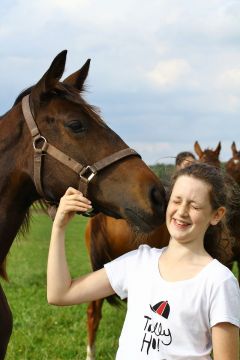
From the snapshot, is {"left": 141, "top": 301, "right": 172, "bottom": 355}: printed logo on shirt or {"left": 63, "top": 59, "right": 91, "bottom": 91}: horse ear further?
{"left": 63, "top": 59, "right": 91, "bottom": 91}: horse ear

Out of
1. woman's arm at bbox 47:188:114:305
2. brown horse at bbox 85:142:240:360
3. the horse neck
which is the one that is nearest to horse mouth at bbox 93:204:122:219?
the horse neck

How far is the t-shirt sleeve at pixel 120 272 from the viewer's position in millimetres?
2533

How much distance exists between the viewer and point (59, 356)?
19.6ft

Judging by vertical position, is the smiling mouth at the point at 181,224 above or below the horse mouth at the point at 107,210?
below

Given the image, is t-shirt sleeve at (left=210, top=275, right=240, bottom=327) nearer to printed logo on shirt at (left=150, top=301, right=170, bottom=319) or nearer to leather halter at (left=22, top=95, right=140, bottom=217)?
printed logo on shirt at (left=150, top=301, right=170, bottom=319)

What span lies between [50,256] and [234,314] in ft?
2.69

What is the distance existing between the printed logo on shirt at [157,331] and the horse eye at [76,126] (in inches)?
45.0

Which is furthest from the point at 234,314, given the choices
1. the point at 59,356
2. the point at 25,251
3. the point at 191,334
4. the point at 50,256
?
the point at 25,251

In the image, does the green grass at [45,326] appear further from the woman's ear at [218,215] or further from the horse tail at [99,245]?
the woman's ear at [218,215]

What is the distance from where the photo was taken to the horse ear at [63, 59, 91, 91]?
354 centimetres

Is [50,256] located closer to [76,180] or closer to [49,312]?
[76,180]

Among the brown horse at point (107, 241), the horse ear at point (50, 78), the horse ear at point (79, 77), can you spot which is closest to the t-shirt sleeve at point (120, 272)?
the horse ear at point (50, 78)

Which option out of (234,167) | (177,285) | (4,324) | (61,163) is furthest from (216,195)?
(234,167)

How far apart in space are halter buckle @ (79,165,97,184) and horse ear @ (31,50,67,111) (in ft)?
1.55
